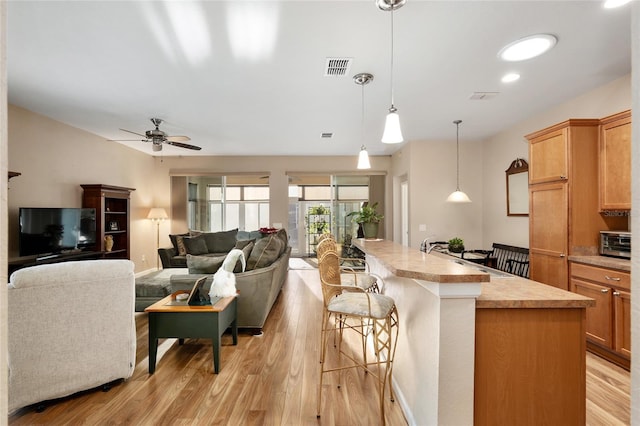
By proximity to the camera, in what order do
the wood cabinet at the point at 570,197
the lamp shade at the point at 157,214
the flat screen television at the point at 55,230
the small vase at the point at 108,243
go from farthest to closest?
1. the lamp shade at the point at 157,214
2. the small vase at the point at 108,243
3. the flat screen television at the point at 55,230
4. the wood cabinet at the point at 570,197

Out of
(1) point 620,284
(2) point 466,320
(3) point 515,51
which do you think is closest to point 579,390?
(2) point 466,320

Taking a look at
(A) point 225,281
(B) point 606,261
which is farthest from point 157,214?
(B) point 606,261

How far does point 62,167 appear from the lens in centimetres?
472

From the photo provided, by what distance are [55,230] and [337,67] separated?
4333 mm

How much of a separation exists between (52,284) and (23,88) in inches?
106

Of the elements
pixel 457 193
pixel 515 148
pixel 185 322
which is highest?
pixel 515 148

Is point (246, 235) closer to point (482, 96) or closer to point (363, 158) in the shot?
point (363, 158)

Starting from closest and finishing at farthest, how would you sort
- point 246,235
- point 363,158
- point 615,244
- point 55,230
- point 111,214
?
point 615,244, point 363,158, point 55,230, point 111,214, point 246,235

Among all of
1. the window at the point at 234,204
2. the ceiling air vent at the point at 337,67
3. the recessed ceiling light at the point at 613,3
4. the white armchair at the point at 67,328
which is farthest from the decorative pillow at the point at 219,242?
the recessed ceiling light at the point at 613,3

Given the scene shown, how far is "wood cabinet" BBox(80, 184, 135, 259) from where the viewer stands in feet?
16.7

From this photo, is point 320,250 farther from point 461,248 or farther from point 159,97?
point 461,248

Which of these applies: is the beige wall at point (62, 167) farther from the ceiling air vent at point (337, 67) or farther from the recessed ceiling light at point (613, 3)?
the recessed ceiling light at point (613, 3)

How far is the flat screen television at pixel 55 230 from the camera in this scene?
3921 millimetres

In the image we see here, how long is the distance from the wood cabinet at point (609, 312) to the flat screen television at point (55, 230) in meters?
6.26
